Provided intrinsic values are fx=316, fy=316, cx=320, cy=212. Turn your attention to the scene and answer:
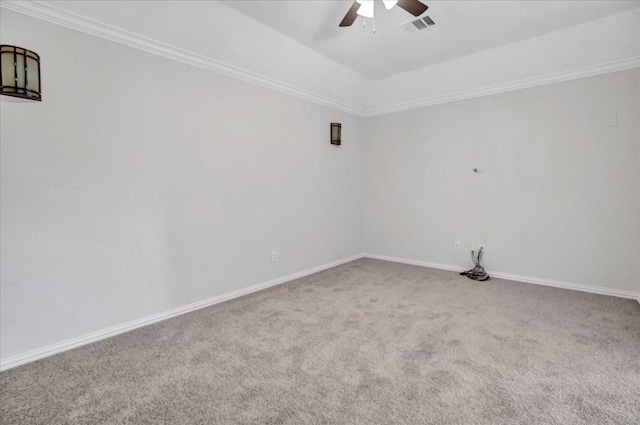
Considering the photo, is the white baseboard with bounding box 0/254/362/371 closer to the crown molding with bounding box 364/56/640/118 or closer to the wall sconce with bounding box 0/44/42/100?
the wall sconce with bounding box 0/44/42/100

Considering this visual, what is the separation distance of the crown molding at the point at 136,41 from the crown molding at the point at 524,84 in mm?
1741

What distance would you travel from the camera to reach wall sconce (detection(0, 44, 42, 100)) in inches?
79.1

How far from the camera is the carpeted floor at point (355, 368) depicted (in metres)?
1.69

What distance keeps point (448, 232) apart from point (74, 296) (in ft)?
14.2

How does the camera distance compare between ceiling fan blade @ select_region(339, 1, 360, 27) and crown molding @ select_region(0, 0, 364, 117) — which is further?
ceiling fan blade @ select_region(339, 1, 360, 27)

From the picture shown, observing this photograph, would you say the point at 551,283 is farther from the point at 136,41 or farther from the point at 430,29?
the point at 136,41

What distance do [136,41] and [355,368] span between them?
3065 millimetres

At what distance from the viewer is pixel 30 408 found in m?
1.74

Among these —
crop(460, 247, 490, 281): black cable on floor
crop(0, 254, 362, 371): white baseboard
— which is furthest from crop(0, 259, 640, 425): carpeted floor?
crop(460, 247, 490, 281): black cable on floor

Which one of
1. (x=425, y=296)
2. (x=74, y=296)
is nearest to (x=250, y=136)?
(x=74, y=296)

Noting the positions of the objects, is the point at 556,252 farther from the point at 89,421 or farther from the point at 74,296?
the point at 74,296

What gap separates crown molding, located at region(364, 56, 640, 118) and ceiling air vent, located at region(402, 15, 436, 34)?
4.51 ft

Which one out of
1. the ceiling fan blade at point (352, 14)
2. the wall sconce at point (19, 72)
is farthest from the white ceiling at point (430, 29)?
the wall sconce at point (19, 72)

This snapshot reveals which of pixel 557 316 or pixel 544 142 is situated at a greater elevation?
pixel 544 142
